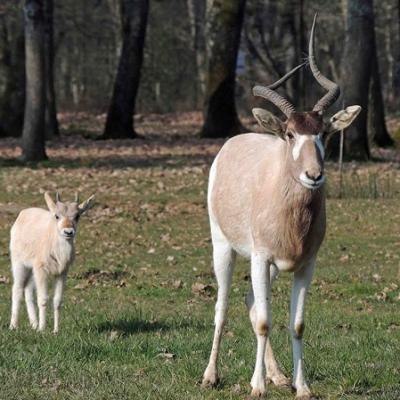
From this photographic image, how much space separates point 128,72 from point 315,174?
28567mm

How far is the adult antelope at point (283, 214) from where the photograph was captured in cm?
775

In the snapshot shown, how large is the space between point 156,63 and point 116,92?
2300 cm

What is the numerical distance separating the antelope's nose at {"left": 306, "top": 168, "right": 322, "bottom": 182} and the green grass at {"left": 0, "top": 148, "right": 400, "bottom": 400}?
1.47 meters

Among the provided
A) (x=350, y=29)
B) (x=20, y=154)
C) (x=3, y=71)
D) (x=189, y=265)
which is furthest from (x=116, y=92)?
(x=189, y=265)

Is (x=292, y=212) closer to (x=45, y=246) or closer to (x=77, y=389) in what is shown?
(x=77, y=389)

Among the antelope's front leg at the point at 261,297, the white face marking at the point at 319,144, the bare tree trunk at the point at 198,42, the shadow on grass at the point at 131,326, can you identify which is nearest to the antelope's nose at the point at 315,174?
the white face marking at the point at 319,144

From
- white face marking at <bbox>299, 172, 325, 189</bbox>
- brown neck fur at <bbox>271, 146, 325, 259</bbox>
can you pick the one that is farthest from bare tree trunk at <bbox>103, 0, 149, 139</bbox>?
white face marking at <bbox>299, 172, 325, 189</bbox>

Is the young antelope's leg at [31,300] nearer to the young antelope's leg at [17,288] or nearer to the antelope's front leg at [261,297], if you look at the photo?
the young antelope's leg at [17,288]

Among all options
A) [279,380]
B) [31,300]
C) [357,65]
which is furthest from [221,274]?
[357,65]

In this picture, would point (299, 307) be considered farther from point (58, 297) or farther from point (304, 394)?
point (58, 297)

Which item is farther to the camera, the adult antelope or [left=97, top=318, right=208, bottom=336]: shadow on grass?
[left=97, top=318, right=208, bottom=336]: shadow on grass

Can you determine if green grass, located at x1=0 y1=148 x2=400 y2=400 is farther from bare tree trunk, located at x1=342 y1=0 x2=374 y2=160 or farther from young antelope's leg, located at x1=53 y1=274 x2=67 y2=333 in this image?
bare tree trunk, located at x1=342 y1=0 x2=374 y2=160

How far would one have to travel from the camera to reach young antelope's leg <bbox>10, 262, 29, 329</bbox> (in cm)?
1138

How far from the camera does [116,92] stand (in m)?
35.8
